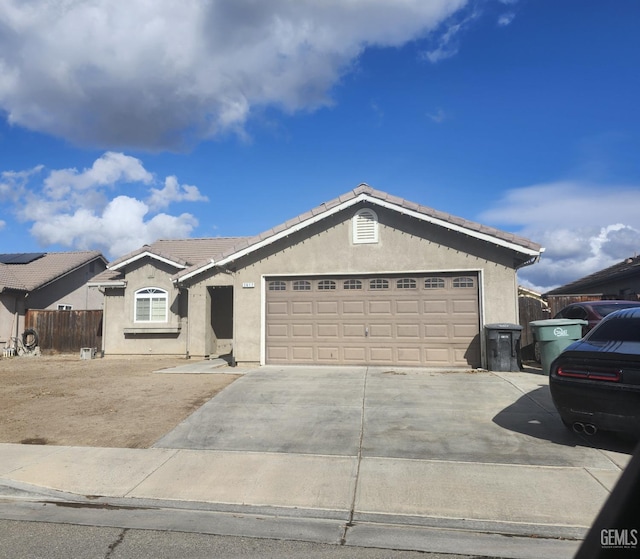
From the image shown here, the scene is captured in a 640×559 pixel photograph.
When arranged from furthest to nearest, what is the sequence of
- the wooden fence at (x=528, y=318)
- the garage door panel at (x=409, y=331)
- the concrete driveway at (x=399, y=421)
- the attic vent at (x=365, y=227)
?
the wooden fence at (x=528, y=318)
the attic vent at (x=365, y=227)
the garage door panel at (x=409, y=331)
the concrete driveway at (x=399, y=421)

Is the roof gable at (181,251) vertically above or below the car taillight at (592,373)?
above

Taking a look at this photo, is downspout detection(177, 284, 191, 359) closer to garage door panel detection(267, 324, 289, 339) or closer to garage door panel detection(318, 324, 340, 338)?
garage door panel detection(267, 324, 289, 339)

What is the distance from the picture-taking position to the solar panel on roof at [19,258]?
24131mm

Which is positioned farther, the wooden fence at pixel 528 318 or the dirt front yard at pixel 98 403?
the wooden fence at pixel 528 318

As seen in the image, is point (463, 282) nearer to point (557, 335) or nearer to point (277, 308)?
point (557, 335)

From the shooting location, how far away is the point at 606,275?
20891 mm

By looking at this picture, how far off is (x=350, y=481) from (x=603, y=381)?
10.5 feet

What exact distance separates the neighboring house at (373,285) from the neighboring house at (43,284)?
1175 cm

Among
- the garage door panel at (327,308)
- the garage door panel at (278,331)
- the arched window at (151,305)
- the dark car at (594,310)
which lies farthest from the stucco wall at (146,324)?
the dark car at (594,310)

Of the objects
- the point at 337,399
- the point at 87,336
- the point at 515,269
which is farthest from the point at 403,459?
the point at 87,336

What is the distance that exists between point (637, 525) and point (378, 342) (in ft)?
36.6

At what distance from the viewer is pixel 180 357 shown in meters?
16.8

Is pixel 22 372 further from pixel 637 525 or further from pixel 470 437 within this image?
pixel 637 525

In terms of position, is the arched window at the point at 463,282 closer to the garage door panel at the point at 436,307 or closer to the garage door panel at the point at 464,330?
the garage door panel at the point at 436,307
